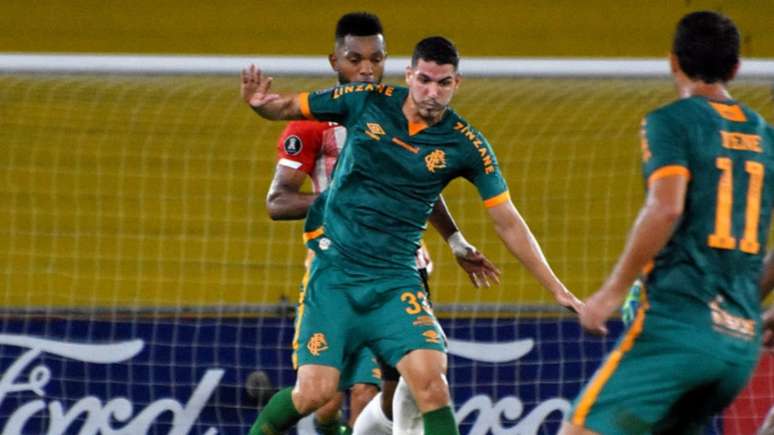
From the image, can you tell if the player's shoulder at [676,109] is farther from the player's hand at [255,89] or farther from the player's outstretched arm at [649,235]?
the player's hand at [255,89]

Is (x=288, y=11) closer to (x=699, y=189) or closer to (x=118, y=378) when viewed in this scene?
(x=118, y=378)

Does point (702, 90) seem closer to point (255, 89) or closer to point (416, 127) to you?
point (416, 127)

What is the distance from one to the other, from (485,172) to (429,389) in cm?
86

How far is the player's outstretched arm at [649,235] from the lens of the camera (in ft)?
11.9

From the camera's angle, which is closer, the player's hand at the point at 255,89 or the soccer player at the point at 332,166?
the player's hand at the point at 255,89

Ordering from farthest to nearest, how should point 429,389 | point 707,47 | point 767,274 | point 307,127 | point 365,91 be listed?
point 307,127
point 365,91
point 429,389
point 767,274
point 707,47

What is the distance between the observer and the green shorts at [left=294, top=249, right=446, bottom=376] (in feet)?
16.8

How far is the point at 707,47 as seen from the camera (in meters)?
3.86

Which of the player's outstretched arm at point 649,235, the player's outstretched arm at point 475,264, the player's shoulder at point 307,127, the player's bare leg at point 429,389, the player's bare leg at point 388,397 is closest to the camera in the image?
the player's outstretched arm at point 649,235

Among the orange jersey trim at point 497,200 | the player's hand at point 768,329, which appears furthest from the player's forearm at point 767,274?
the orange jersey trim at point 497,200

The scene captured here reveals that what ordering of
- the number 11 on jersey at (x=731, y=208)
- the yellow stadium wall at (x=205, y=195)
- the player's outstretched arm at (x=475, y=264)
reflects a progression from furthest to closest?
the yellow stadium wall at (x=205, y=195)
the player's outstretched arm at (x=475, y=264)
the number 11 on jersey at (x=731, y=208)

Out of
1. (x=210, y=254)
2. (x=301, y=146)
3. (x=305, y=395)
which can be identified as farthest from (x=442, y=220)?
(x=210, y=254)

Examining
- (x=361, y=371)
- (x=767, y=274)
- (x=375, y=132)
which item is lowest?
(x=361, y=371)

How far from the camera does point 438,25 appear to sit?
877 centimetres
